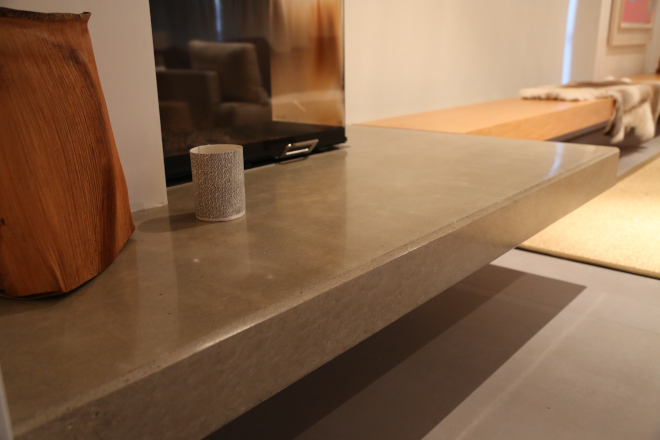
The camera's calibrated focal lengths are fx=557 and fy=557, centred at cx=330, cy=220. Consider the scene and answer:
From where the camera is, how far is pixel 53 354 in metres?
0.52

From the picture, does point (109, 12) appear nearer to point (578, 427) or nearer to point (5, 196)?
point (5, 196)

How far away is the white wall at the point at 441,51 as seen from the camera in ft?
7.22

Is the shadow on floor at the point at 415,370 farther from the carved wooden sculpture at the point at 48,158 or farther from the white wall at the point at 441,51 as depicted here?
the white wall at the point at 441,51

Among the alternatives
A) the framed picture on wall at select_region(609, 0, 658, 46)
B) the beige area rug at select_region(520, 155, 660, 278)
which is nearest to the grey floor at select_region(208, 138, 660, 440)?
the beige area rug at select_region(520, 155, 660, 278)

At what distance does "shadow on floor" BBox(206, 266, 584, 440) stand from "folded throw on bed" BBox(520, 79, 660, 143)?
149 centimetres

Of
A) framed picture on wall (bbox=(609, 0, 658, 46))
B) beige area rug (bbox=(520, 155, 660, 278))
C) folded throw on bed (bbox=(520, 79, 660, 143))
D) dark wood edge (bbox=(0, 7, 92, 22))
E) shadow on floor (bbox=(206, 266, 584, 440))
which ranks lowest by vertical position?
shadow on floor (bbox=(206, 266, 584, 440))

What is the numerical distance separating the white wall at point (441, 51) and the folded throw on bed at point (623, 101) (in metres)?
0.35

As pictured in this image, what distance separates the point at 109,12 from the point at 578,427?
1.05m

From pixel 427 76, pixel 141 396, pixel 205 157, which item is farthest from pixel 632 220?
pixel 141 396

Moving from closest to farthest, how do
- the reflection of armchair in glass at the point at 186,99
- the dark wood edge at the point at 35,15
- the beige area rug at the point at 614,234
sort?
the dark wood edge at the point at 35,15
the reflection of armchair in glass at the point at 186,99
the beige area rug at the point at 614,234

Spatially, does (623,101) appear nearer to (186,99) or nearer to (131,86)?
(186,99)

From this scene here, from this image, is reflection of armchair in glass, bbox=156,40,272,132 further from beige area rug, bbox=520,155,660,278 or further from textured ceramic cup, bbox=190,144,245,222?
beige area rug, bbox=520,155,660,278

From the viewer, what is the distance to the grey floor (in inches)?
38.8

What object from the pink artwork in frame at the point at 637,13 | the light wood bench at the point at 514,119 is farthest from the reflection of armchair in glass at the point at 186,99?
the pink artwork in frame at the point at 637,13
